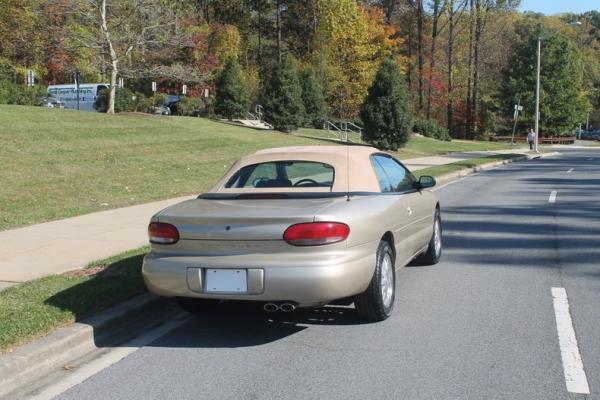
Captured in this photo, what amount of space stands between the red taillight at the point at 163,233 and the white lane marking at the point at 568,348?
9.83 ft

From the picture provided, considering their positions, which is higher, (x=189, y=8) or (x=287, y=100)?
(x=189, y=8)

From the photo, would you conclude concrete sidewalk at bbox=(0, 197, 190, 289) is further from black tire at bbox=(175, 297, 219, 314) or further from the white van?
the white van

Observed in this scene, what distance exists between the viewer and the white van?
48.7 metres

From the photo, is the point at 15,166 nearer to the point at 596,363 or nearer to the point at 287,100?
the point at 596,363

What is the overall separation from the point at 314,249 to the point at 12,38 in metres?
38.7

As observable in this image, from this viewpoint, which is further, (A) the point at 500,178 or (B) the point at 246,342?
(A) the point at 500,178

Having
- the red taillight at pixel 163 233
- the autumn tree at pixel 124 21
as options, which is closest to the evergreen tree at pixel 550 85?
the autumn tree at pixel 124 21

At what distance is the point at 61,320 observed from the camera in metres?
5.45

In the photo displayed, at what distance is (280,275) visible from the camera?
5105 mm

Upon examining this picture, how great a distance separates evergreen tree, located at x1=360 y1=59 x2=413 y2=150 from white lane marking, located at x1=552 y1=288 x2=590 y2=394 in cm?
2602

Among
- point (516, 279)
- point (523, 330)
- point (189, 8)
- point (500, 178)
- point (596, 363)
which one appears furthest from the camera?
point (189, 8)

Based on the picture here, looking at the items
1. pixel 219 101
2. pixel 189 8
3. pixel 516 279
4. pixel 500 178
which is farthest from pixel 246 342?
pixel 189 8

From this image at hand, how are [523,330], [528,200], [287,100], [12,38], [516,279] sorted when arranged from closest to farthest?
[523,330], [516,279], [528,200], [287,100], [12,38]

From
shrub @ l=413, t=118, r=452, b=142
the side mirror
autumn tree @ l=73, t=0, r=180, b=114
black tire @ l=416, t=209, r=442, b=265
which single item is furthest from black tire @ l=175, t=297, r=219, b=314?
shrub @ l=413, t=118, r=452, b=142
